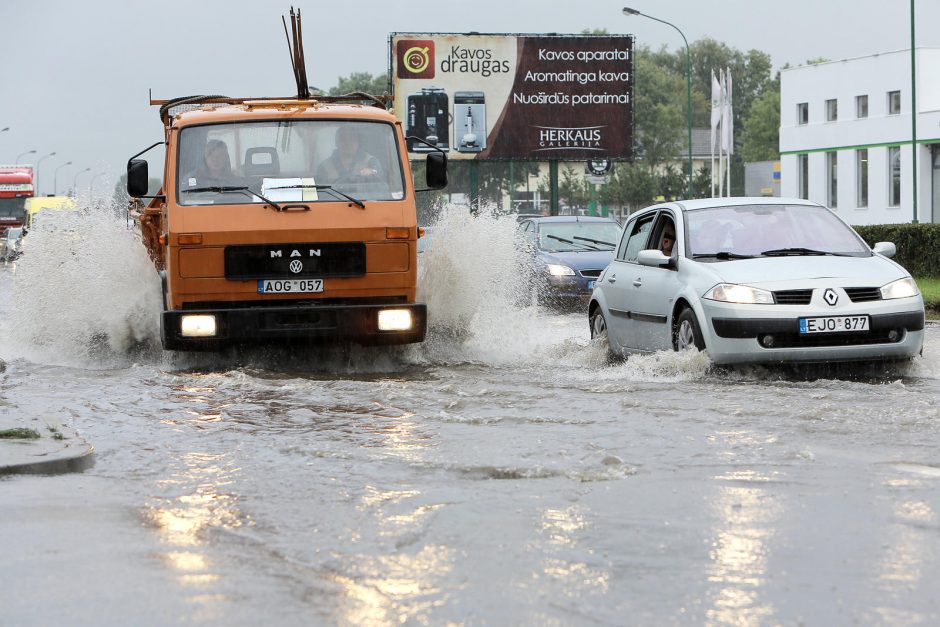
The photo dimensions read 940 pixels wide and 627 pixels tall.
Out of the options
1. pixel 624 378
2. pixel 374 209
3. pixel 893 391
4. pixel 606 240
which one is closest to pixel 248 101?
pixel 374 209

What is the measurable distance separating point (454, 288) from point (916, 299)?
15.1ft

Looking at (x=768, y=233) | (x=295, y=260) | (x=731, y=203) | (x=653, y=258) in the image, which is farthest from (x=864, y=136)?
(x=295, y=260)

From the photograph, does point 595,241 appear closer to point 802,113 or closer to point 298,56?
point 298,56

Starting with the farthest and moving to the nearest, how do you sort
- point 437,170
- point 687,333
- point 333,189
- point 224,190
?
1. point 437,170
2. point 333,189
3. point 224,190
4. point 687,333

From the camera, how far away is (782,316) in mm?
10969

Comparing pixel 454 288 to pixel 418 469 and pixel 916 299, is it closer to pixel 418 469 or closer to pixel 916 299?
pixel 916 299

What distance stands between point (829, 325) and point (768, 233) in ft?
4.66

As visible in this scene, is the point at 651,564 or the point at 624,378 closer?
the point at 651,564

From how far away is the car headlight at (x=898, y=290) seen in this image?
1125 centimetres

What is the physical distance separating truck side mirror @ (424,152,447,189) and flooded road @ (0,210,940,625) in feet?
5.72

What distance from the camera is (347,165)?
12.8 m

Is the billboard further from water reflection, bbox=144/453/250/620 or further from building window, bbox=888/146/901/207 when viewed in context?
water reflection, bbox=144/453/250/620

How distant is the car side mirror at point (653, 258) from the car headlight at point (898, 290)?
1.72 m

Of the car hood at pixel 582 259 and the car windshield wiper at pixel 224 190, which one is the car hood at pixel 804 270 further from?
the car hood at pixel 582 259
